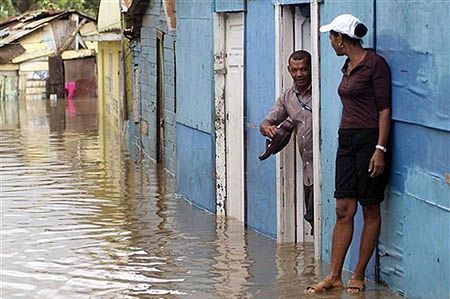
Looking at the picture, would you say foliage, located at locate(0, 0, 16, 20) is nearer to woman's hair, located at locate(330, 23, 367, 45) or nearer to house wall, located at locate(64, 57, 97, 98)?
house wall, located at locate(64, 57, 97, 98)

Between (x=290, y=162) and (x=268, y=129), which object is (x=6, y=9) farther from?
(x=268, y=129)

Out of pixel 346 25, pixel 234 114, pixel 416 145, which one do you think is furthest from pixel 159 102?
pixel 416 145

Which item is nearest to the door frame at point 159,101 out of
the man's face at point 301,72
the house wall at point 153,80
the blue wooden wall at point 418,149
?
the house wall at point 153,80

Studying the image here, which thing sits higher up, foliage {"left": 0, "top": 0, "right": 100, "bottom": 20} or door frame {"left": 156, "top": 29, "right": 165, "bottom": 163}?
foliage {"left": 0, "top": 0, "right": 100, "bottom": 20}

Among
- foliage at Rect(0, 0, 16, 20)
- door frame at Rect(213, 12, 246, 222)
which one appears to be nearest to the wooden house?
foliage at Rect(0, 0, 16, 20)

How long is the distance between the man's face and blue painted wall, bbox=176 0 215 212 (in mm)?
2951

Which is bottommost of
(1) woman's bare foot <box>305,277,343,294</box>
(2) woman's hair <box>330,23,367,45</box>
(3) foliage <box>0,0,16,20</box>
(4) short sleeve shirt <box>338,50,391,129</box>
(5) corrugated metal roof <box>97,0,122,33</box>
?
(1) woman's bare foot <box>305,277,343,294</box>

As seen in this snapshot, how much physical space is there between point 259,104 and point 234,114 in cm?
101

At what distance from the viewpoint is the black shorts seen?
8.00m

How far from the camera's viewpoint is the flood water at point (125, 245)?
351 inches

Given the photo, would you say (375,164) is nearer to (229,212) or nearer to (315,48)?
(315,48)

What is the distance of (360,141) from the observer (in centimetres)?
803

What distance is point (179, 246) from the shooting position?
→ 35.6 ft

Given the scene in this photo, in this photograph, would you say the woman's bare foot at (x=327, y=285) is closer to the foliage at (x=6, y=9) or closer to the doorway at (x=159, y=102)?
the doorway at (x=159, y=102)
